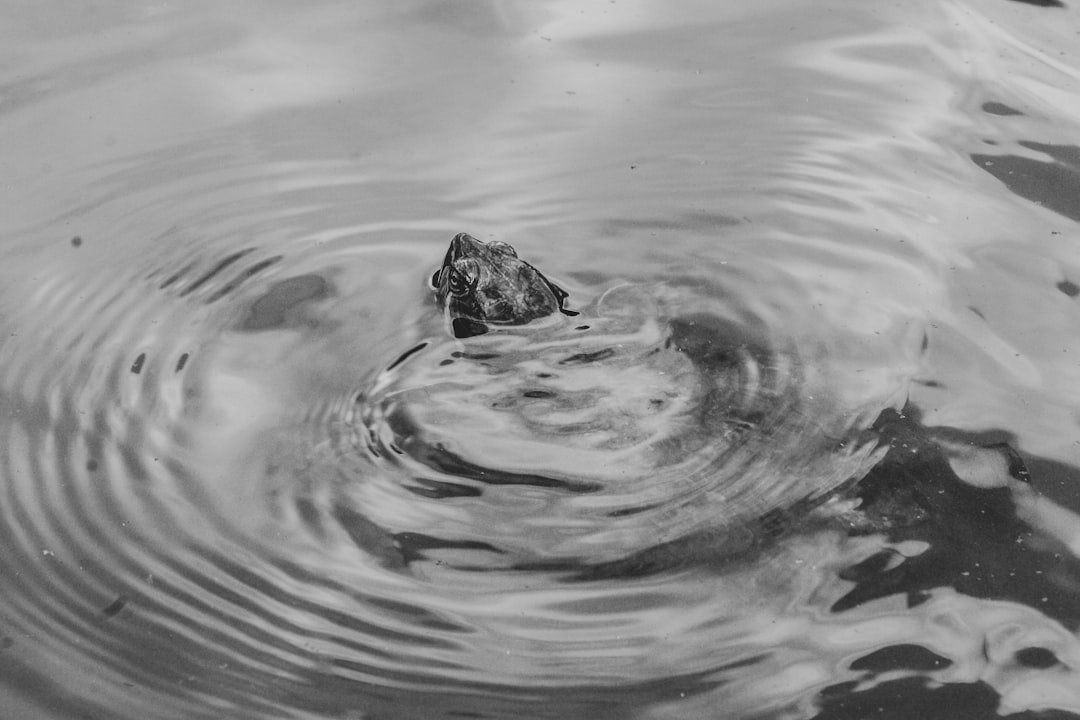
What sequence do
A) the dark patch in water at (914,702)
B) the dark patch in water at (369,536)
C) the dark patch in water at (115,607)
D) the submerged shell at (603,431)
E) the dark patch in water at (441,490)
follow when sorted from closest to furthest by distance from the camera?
the dark patch in water at (914,702)
the dark patch in water at (115,607)
the dark patch in water at (369,536)
the submerged shell at (603,431)
the dark patch in water at (441,490)

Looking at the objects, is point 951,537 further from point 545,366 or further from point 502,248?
point 502,248

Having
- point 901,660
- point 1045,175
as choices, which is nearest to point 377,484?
point 901,660

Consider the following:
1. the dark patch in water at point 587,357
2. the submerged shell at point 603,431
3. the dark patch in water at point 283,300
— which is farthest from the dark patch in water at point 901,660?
the dark patch in water at point 283,300

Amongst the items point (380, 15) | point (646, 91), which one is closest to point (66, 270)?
point (380, 15)

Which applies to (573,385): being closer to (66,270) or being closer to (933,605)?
(933,605)

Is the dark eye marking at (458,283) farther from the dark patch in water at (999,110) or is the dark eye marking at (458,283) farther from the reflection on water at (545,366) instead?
the dark patch in water at (999,110)

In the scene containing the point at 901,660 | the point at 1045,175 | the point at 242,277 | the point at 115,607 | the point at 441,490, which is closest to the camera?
the point at 901,660
